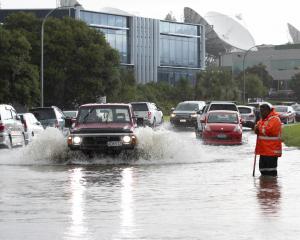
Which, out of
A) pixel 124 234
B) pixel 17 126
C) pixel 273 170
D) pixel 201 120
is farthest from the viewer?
pixel 201 120

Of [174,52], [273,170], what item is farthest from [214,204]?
[174,52]

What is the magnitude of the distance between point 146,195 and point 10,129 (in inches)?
606

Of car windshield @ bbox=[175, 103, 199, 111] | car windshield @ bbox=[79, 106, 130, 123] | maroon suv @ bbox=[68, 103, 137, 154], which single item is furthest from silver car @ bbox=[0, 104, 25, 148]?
car windshield @ bbox=[175, 103, 199, 111]

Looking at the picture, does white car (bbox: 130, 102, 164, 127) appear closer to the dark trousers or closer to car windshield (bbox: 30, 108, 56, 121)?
car windshield (bbox: 30, 108, 56, 121)

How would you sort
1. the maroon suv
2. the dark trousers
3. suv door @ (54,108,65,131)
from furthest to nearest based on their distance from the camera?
suv door @ (54,108,65,131) → the maroon suv → the dark trousers

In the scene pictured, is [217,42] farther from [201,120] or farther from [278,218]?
[278,218]

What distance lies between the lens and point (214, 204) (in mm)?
15305

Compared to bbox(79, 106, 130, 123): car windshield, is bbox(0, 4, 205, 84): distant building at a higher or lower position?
higher

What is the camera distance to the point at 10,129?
31.6m

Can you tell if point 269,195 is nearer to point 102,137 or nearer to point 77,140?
point 102,137

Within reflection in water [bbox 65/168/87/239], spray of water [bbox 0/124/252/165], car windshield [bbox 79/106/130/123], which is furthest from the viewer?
car windshield [bbox 79/106/130/123]

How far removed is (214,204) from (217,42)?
16718 cm

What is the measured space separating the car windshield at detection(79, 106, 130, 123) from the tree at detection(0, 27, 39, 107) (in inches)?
1400

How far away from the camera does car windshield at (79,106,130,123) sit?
26.2 meters
